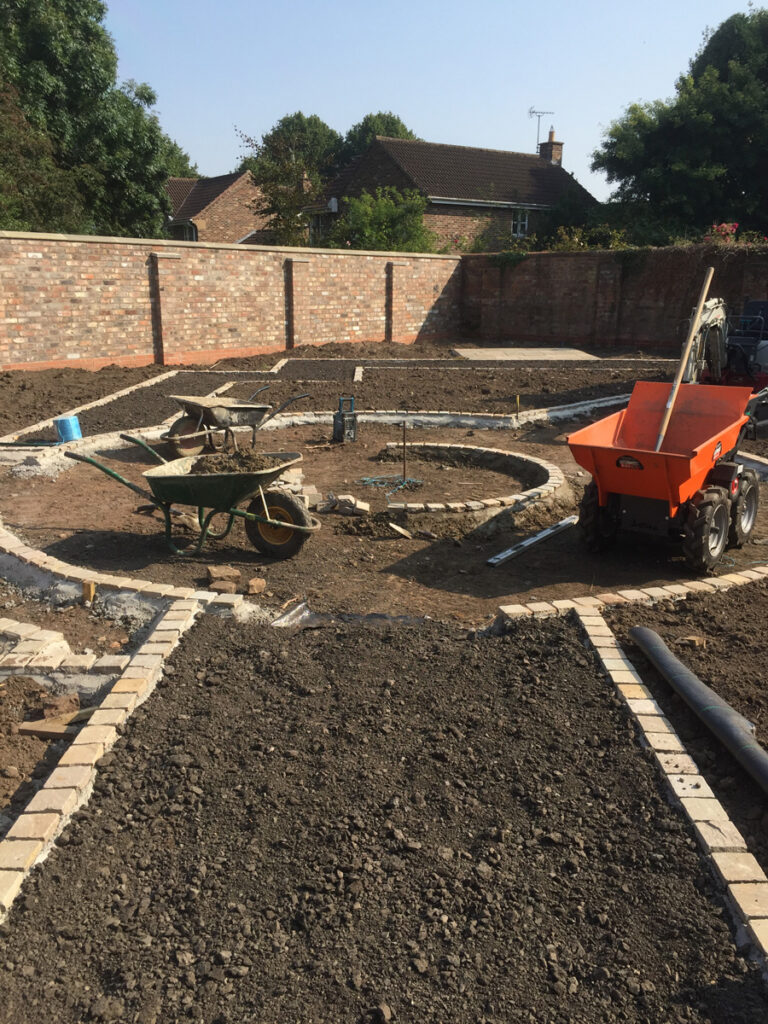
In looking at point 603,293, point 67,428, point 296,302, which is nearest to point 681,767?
point 67,428

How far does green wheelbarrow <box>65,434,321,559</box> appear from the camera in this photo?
17.5 feet

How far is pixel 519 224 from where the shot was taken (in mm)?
29766

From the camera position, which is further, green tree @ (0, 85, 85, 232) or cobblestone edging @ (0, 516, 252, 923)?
green tree @ (0, 85, 85, 232)

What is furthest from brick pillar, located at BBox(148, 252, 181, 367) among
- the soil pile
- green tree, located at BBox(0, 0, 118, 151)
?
the soil pile

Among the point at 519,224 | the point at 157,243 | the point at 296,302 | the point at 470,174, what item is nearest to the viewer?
the point at 157,243

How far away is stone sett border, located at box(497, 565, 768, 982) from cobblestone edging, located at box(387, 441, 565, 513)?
1.95 m

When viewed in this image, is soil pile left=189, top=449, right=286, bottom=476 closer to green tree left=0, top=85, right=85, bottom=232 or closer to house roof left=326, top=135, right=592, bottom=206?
green tree left=0, top=85, right=85, bottom=232

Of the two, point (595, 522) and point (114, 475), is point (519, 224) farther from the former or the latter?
point (114, 475)

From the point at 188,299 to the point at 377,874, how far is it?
14849mm

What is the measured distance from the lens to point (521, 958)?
225cm

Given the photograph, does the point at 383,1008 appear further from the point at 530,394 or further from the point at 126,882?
the point at 530,394

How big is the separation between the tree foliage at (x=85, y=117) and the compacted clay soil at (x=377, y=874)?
19.0 m

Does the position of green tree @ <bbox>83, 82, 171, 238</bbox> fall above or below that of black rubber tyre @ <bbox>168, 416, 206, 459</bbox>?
above

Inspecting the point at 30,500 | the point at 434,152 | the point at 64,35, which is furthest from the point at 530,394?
the point at 434,152
